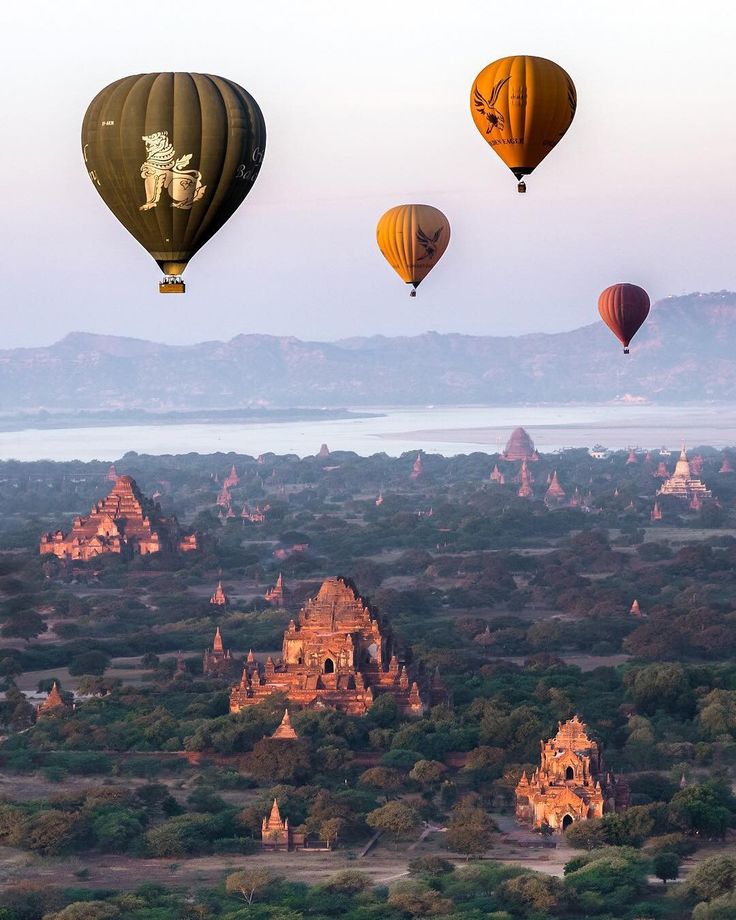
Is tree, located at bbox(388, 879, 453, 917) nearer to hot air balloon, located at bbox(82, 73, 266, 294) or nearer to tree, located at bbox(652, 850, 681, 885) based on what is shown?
tree, located at bbox(652, 850, 681, 885)

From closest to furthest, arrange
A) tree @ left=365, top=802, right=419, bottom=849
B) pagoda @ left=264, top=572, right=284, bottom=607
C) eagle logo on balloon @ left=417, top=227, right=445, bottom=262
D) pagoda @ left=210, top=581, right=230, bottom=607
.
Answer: tree @ left=365, top=802, right=419, bottom=849
eagle logo on balloon @ left=417, top=227, right=445, bottom=262
pagoda @ left=210, top=581, right=230, bottom=607
pagoda @ left=264, top=572, right=284, bottom=607

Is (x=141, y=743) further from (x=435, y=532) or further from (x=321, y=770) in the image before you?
(x=435, y=532)

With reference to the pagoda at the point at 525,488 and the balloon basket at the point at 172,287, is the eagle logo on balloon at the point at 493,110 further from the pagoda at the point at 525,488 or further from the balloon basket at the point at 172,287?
the pagoda at the point at 525,488

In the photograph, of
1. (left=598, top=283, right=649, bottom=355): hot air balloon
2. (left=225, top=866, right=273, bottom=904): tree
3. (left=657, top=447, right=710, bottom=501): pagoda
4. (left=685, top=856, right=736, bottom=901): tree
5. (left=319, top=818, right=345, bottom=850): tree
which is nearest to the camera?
(left=685, top=856, right=736, bottom=901): tree

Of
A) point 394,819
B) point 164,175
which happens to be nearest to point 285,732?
point 394,819

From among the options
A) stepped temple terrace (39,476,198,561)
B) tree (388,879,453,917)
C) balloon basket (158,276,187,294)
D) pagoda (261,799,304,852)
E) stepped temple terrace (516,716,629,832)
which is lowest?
tree (388,879,453,917)

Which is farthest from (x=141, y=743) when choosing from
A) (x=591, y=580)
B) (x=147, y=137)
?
(x=591, y=580)

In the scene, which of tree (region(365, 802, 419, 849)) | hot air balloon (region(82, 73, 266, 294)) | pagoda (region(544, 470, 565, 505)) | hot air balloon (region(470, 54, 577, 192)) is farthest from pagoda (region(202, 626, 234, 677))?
pagoda (region(544, 470, 565, 505))

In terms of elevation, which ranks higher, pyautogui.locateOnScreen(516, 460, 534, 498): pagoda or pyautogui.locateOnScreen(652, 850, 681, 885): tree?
pyautogui.locateOnScreen(516, 460, 534, 498): pagoda
